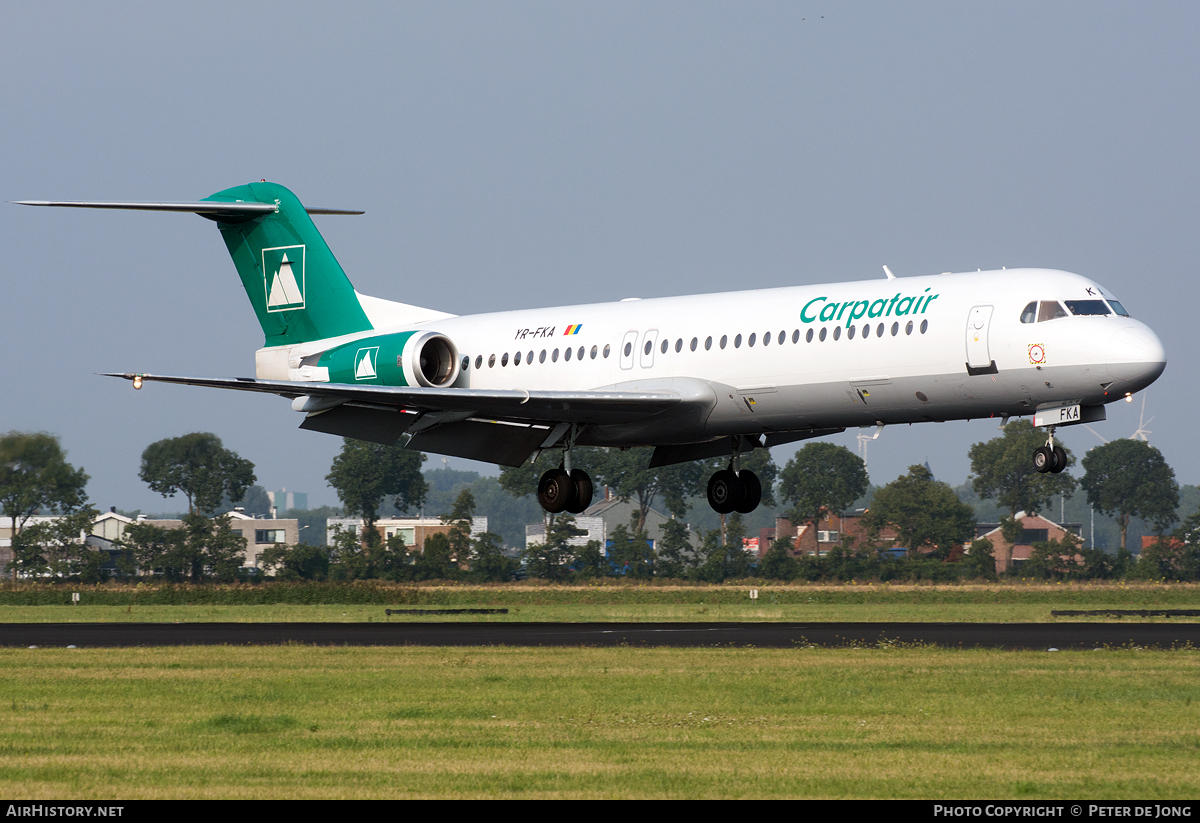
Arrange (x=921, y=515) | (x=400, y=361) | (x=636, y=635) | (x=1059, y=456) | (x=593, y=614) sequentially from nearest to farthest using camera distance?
(x=1059, y=456)
(x=636, y=635)
(x=400, y=361)
(x=593, y=614)
(x=921, y=515)

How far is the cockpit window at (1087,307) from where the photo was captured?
2211 cm

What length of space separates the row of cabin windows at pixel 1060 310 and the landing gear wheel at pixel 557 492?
377 inches

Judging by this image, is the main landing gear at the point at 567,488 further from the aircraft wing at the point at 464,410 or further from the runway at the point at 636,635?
the runway at the point at 636,635

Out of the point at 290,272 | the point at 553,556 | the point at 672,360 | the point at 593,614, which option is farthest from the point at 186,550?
the point at 672,360

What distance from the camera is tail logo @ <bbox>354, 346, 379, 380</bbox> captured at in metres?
29.3

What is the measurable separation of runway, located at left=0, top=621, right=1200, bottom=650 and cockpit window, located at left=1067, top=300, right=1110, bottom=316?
548cm

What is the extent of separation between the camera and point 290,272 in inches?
1251

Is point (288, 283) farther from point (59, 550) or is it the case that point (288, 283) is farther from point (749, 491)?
point (59, 550)

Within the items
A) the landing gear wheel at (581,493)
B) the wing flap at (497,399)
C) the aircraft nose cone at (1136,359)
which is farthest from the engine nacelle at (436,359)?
the aircraft nose cone at (1136,359)

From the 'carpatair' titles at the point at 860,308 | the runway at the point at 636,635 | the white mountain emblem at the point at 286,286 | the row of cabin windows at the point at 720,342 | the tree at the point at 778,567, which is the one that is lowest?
the runway at the point at 636,635

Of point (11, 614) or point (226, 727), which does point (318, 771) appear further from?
point (11, 614)

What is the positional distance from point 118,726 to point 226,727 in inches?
46.8

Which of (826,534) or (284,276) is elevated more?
(284,276)

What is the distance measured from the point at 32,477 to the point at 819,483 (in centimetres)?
5944
